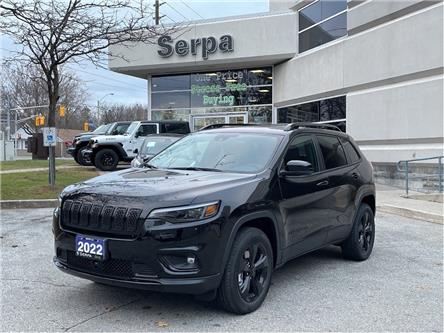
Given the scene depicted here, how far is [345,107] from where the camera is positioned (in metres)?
17.9

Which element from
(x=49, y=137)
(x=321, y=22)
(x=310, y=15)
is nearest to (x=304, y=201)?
(x=49, y=137)

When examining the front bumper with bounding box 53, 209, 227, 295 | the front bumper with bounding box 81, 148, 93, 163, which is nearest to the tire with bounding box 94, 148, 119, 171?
the front bumper with bounding box 81, 148, 93, 163

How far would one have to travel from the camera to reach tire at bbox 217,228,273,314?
167 inches

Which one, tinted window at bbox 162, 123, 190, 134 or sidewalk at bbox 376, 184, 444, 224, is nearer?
sidewalk at bbox 376, 184, 444, 224

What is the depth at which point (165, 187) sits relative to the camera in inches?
168

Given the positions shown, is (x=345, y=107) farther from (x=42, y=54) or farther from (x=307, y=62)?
(x=42, y=54)

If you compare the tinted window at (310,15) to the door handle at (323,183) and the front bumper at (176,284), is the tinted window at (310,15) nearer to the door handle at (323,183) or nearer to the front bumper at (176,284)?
the door handle at (323,183)

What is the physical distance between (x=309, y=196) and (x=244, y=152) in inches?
33.9

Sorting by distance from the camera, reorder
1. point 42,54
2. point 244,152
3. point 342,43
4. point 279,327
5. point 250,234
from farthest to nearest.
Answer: point 342,43 < point 42,54 < point 244,152 < point 250,234 < point 279,327

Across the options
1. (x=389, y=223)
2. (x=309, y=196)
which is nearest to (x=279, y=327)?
(x=309, y=196)

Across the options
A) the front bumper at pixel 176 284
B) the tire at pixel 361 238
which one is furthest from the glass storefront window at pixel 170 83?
the front bumper at pixel 176 284

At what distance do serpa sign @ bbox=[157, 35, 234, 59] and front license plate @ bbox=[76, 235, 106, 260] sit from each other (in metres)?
17.9

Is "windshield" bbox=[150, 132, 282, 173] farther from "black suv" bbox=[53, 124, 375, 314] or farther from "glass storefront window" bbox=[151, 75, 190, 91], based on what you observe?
"glass storefront window" bbox=[151, 75, 190, 91]

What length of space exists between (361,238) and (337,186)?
1008 millimetres
